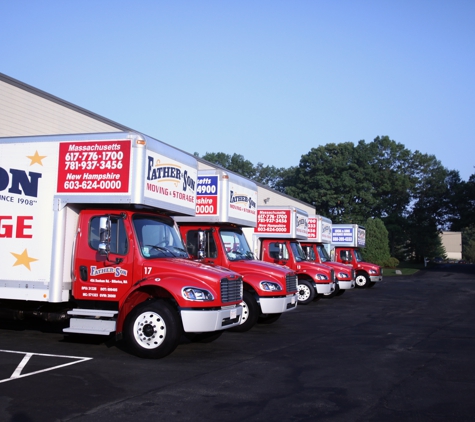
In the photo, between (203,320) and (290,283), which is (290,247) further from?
(203,320)

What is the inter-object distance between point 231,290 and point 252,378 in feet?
7.66

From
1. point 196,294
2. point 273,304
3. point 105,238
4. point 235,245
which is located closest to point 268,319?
point 273,304

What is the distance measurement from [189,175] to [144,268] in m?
2.41

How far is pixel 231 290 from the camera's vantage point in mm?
10188

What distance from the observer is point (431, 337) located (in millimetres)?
12414

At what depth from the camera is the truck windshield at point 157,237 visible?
10.1 metres

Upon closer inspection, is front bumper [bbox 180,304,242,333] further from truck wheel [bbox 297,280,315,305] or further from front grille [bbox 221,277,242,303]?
truck wheel [bbox 297,280,315,305]

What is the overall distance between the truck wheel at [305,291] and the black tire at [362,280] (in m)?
11.6

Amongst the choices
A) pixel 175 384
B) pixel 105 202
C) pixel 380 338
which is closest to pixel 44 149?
pixel 105 202

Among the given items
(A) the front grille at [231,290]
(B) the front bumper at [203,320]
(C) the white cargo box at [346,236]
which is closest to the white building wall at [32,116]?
(A) the front grille at [231,290]

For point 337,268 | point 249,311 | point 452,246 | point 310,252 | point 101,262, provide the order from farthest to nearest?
point 452,246
point 337,268
point 310,252
point 249,311
point 101,262

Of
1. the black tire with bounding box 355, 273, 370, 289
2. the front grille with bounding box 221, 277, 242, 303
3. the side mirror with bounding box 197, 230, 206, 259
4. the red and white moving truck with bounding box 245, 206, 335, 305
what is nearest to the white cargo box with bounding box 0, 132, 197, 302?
the front grille with bounding box 221, 277, 242, 303

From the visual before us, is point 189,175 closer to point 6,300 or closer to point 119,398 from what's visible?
point 6,300

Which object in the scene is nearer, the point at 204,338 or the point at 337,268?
the point at 204,338
